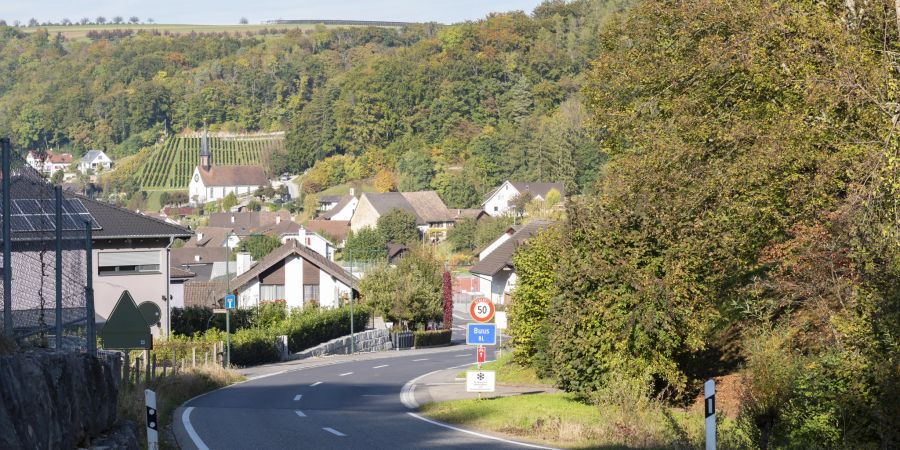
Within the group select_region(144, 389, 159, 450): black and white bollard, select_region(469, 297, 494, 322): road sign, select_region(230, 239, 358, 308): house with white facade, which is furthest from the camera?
select_region(230, 239, 358, 308): house with white facade

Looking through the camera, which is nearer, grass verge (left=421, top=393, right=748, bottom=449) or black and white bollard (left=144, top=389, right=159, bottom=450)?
black and white bollard (left=144, top=389, right=159, bottom=450)

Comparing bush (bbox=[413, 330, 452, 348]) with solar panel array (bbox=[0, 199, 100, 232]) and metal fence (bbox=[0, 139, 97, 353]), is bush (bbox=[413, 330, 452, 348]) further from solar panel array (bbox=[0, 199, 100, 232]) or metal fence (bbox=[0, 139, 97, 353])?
solar panel array (bbox=[0, 199, 100, 232])

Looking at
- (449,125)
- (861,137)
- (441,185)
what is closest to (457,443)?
(861,137)

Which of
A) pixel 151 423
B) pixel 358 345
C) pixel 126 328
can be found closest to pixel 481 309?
pixel 126 328

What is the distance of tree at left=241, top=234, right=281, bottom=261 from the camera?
108 m

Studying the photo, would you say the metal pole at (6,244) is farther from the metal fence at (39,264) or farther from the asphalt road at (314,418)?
the asphalt road at (314,418)

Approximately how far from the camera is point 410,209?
464 ft

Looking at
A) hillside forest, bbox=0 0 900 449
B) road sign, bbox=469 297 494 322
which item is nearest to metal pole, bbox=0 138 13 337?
hillside forest, bbox=0 0 900 449

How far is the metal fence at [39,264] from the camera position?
372 inches

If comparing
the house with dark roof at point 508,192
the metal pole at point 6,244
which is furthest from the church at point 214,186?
the metal pole at point 6,244

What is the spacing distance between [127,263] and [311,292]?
24.2 meters

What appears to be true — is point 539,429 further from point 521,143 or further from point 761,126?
point 521,143

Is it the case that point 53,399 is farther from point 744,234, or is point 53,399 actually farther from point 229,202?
point 229,202

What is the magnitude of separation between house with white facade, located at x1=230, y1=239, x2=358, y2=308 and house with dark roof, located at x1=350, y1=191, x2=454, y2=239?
214ft
